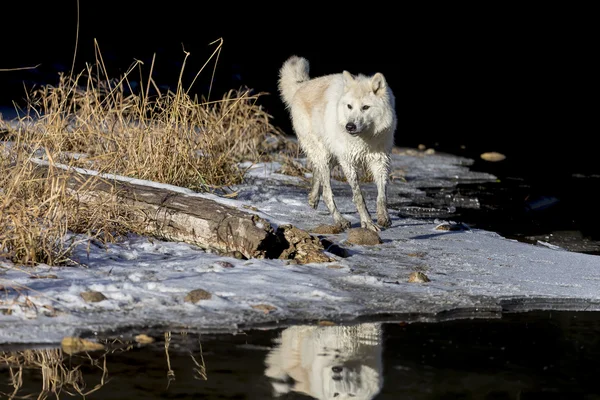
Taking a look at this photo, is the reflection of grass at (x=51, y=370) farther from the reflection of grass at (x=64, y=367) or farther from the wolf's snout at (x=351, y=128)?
the wolf's snout at (x=351, y=128)

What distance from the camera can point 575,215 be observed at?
9062 millimetres

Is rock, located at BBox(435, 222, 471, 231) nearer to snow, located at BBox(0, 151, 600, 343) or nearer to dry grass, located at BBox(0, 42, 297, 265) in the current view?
snow, located at BBox(0, 151, 600, 343)

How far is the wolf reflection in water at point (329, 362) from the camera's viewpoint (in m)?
3.90

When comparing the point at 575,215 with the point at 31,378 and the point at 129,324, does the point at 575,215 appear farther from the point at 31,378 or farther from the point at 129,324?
the point at 31,378

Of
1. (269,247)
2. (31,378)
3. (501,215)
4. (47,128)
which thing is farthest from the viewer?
(501,215)

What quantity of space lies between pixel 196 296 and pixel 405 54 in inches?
855

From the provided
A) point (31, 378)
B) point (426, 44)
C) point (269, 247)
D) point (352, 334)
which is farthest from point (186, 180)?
point (426, 44)

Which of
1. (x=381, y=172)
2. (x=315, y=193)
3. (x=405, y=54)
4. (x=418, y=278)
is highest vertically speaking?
(x=405, y=54)

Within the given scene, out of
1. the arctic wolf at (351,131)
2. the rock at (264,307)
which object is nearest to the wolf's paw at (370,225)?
the arctic wolf at (351,131)

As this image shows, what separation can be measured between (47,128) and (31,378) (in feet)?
11.5

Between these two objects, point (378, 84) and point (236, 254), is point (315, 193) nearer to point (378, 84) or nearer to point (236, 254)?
point (378, 84)

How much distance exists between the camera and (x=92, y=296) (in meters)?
4.86

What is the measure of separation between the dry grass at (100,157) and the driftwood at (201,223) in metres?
0.08

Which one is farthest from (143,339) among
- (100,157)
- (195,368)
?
(100,157)
